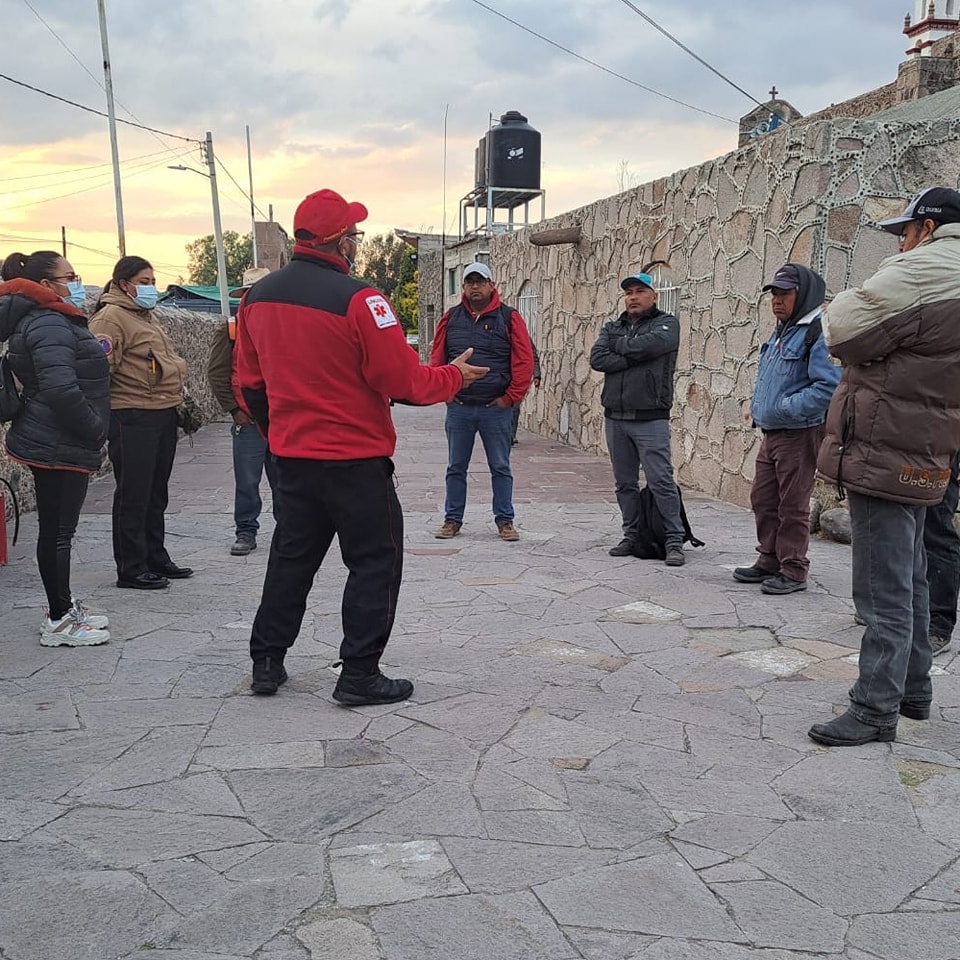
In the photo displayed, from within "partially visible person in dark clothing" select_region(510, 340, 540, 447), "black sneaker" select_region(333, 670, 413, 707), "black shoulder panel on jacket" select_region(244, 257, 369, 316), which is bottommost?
"black sneaker" select_region(333, 670, 413, 707)

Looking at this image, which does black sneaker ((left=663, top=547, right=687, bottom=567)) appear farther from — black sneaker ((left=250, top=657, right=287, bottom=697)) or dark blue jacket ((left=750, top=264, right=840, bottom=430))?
black sneaker ((left=250, top=657, right=287, bottom=697))

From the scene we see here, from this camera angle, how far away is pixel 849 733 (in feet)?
11.3

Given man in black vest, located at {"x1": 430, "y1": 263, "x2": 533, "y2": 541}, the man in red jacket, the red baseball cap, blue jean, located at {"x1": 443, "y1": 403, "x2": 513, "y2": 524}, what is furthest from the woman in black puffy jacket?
blue jean, located at {"x1": 443, "y1": 403, "x2": 513, "y2": 524}

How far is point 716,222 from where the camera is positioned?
9.06m

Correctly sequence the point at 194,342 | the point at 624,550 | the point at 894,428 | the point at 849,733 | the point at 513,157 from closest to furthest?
1. the point at 894,428
2. the point at 849,733
3. the point at 624,550
4. the point at 194,342
5. the point at 513,157

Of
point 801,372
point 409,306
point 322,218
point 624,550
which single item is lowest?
point 624,550

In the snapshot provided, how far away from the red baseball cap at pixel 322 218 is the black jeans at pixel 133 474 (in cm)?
226

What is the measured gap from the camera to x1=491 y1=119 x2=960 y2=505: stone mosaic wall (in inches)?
285

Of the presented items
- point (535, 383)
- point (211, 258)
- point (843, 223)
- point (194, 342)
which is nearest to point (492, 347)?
point (843, 223)

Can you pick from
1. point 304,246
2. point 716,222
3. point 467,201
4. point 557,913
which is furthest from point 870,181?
point 467,201

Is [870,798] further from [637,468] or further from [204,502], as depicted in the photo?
[204,502]

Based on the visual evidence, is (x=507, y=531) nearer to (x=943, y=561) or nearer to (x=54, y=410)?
(x=943, y=561)

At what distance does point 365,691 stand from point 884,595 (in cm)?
186

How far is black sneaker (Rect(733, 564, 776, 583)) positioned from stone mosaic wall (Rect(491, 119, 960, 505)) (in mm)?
2535
